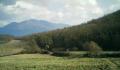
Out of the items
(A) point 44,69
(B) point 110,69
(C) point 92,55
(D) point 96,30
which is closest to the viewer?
(B) point 110,69

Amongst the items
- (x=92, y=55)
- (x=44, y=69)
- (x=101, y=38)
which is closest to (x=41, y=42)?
(x=101, y=38)

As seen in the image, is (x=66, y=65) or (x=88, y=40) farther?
(x=88, y=40)

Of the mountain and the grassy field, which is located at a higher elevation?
the mountain

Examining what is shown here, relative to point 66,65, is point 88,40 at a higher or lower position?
higher

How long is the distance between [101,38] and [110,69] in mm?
101787

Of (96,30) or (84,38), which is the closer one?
(84,38)

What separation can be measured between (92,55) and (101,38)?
61924 mm

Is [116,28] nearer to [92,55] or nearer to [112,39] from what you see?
[112,39]

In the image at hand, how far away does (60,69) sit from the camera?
56.8 m

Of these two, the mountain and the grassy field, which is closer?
the grassy field

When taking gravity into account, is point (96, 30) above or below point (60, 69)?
above

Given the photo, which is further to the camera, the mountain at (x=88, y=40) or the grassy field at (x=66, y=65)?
the mountain at (x=88, y=40)

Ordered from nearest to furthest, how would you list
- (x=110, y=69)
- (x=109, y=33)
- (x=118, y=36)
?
(x=110, y=69) → (x=118, y=36) → (x=109, y=33)

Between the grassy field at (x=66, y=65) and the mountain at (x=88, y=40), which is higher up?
the mountain at (x=88, y=40)
